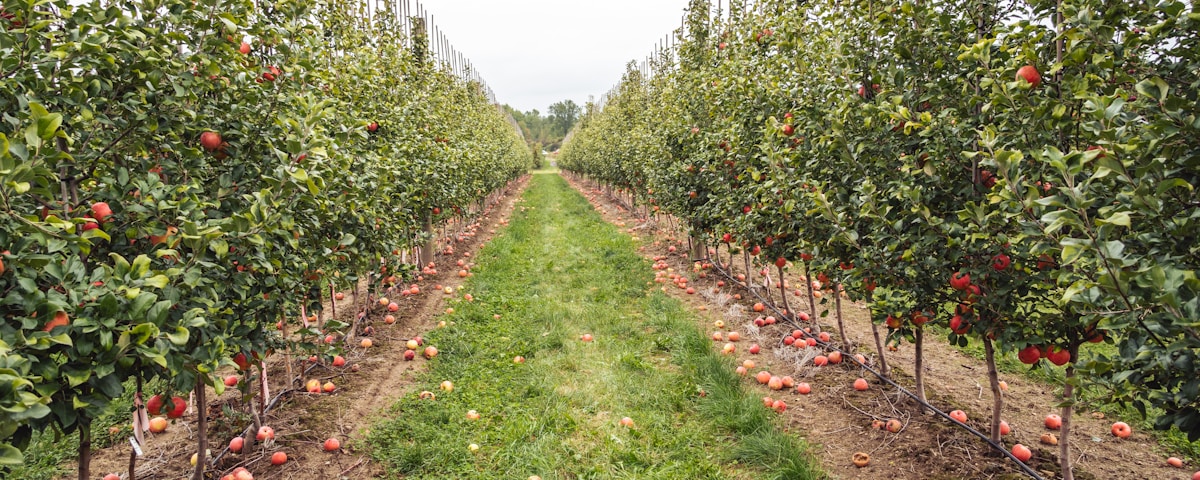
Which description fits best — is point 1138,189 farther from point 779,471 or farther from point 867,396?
point 867,396

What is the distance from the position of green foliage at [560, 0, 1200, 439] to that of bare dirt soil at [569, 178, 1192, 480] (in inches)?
31.6

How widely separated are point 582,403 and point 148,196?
3239mm

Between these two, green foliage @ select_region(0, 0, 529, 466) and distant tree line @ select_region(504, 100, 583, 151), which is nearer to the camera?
green foliage @ select_region(0, 0, 529, 466)

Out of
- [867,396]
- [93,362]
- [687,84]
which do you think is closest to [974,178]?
[867,396]

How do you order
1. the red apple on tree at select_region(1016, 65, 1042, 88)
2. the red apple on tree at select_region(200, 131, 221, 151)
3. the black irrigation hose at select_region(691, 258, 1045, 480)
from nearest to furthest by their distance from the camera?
the red apple on tree at select_region(1016, 65, 1042, 88), the red apple on tree at select_region(200, 131, 221, 151), the black irrigation hose at select_region(691, 258, 1045, 480)

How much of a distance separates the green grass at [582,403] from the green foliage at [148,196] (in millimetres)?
1432

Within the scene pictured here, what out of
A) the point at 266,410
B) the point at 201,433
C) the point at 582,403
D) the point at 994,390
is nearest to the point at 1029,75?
the point at 994,390

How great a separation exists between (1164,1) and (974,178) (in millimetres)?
1166

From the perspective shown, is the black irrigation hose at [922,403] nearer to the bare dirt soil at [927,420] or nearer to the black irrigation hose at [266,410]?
the bare dirt soil at [927,420]

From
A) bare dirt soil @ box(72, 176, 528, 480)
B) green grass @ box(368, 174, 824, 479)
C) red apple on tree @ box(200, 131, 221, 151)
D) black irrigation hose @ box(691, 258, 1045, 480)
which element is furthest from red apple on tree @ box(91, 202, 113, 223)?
black irrigation hose @ box(691, 258, 1045, 480)

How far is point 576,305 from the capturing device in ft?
24.0

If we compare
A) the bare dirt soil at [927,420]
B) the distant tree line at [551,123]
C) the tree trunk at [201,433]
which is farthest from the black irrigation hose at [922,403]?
the distant tree line at [551,123]

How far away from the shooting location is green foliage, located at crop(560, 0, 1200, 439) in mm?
1901

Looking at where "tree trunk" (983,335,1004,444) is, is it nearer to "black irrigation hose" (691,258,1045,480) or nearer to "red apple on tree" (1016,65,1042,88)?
"black irrigation hose" (691,258,1045,480)
